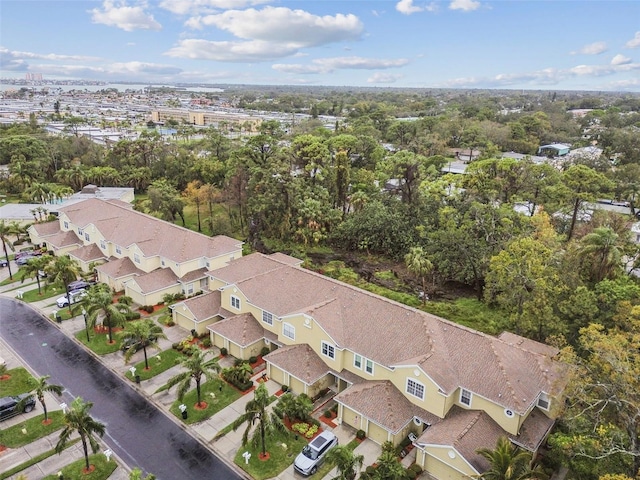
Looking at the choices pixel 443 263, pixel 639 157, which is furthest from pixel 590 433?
pixel 639 157

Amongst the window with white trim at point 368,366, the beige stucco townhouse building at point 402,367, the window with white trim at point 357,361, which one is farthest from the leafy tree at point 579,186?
the window with white trim at point 357,361

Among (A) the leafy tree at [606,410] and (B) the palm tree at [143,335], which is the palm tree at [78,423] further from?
(A) the leafy tree at [606,410]

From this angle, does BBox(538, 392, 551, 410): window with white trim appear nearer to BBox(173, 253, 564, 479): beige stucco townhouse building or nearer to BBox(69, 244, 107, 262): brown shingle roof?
BBox(173, 253, 564, 479): beige stucco townhouse building

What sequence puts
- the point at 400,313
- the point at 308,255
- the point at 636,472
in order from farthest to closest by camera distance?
the point at 308,255, the point at 400,313, the point at 636,472

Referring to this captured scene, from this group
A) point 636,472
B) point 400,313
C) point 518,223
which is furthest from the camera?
point 518,223

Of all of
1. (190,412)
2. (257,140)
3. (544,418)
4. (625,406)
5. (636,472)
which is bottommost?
(190,412)

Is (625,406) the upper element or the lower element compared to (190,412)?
upper

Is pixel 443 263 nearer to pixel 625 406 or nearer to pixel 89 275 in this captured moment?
pixel 625 406
